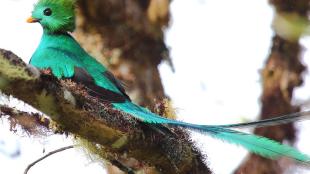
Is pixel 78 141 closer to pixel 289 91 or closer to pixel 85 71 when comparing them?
pixel 85 71

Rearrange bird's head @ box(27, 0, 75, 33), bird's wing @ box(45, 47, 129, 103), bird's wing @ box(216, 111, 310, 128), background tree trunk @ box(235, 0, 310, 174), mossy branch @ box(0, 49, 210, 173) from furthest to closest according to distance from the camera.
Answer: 1. background tree trunk @ box(235, 0, 310, 174)
2. bird's head @ box(27, 0, 75, 33)
3. bird's wing @ box(45, 47, 129, 103)
4. bird's wing @ box(216, 111, 310, 128)
5. mossy branch @ box(0, 49, 210, 173)

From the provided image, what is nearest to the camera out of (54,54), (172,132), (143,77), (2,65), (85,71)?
(2,65)

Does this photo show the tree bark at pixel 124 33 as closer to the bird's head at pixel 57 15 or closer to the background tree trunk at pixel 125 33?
the background tree trunk at pixel 125 33

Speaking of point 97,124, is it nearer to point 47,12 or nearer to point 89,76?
point 89,76

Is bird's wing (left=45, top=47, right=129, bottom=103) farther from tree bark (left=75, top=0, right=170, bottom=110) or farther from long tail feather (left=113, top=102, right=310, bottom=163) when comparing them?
tree bark (left=75, top=0, right=170, bottom=110)

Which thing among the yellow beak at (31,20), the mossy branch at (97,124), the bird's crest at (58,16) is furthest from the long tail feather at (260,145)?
the yellow beak at (31,20)

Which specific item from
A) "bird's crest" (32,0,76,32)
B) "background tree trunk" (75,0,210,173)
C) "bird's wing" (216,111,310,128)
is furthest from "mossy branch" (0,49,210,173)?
"background tree trunk" (75,0,210,173)

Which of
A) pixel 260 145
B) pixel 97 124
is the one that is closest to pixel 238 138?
pixel 260 145

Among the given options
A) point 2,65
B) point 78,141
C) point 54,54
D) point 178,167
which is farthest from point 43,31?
point 2,65

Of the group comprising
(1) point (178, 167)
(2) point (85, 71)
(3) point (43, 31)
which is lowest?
(1) point (178, 167)
